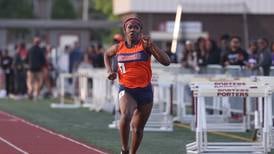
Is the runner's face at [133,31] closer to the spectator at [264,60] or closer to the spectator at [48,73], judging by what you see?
the spectator at [264,60]

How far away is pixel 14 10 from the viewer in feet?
259

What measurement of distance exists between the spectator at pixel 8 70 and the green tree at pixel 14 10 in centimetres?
3999

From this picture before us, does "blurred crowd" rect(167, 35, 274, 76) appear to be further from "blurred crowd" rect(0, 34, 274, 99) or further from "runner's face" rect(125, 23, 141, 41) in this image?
"runner's face" rect(125, 23, 141, 41)

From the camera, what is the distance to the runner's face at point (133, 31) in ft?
47.3

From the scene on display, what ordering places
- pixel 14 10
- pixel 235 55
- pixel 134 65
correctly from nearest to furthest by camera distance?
1. pixel 134 65
2. pixel 235 55
3. pixel 14 10

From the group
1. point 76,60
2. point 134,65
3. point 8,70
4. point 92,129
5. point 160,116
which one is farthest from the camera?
point 76,60

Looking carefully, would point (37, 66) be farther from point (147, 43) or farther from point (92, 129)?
point (147, 43)

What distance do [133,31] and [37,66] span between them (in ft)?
62.5

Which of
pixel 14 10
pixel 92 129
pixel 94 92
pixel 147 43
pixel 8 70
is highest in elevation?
pixel 14 10

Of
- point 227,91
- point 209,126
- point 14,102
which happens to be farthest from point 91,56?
point 227,91

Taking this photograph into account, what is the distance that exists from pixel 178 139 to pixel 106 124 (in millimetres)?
3831

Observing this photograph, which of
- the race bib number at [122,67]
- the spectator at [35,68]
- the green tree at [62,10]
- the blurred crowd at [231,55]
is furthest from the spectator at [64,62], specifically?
the green tree at [62,10]

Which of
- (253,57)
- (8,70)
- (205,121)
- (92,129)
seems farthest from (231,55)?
(8,70)

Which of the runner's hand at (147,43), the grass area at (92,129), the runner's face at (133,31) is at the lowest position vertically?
the grass area at (92,129)
